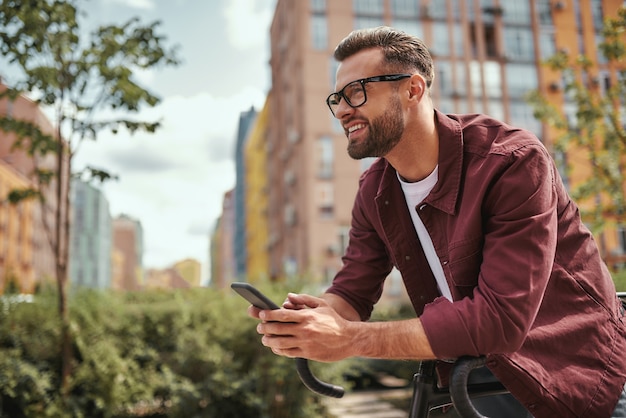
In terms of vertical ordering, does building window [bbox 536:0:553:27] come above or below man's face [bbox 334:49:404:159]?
above

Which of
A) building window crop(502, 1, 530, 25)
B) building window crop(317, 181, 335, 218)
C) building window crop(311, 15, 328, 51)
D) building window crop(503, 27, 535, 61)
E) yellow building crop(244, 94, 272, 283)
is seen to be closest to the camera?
building window crop(317, 181, 335, 218)

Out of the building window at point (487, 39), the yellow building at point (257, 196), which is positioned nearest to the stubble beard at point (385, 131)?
the building window at point (487, 39)

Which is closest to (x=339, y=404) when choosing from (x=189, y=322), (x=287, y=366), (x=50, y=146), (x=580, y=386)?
(x=287, y=366)

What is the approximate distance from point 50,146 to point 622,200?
6.94 meters

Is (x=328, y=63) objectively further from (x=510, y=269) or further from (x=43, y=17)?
(x=510, y=269)

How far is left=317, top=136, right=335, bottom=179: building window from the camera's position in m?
30.6

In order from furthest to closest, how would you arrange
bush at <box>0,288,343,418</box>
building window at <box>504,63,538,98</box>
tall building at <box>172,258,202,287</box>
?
building window at <box>504,63,538,98</box>
bush at <box>0,288,343,418</box>
tall building at <box>172,258,202,287</box>

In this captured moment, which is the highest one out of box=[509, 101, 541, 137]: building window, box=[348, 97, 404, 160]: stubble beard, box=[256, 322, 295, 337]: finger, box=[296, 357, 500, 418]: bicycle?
box=[509, 101, 541, 137]: building window

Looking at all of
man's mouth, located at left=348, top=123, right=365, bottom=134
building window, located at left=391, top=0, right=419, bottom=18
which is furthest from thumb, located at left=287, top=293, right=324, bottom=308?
building window, located at left=391, top=0, right=419, bottom=18

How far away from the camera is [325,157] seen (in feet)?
101

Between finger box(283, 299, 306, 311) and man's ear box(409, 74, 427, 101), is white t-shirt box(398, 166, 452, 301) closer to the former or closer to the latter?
man's ear box(409, 74, 427, 101)

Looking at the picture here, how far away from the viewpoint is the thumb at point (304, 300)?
1.51m

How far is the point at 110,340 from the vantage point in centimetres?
615

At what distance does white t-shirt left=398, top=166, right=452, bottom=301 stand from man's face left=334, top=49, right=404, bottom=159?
0.15 metres
